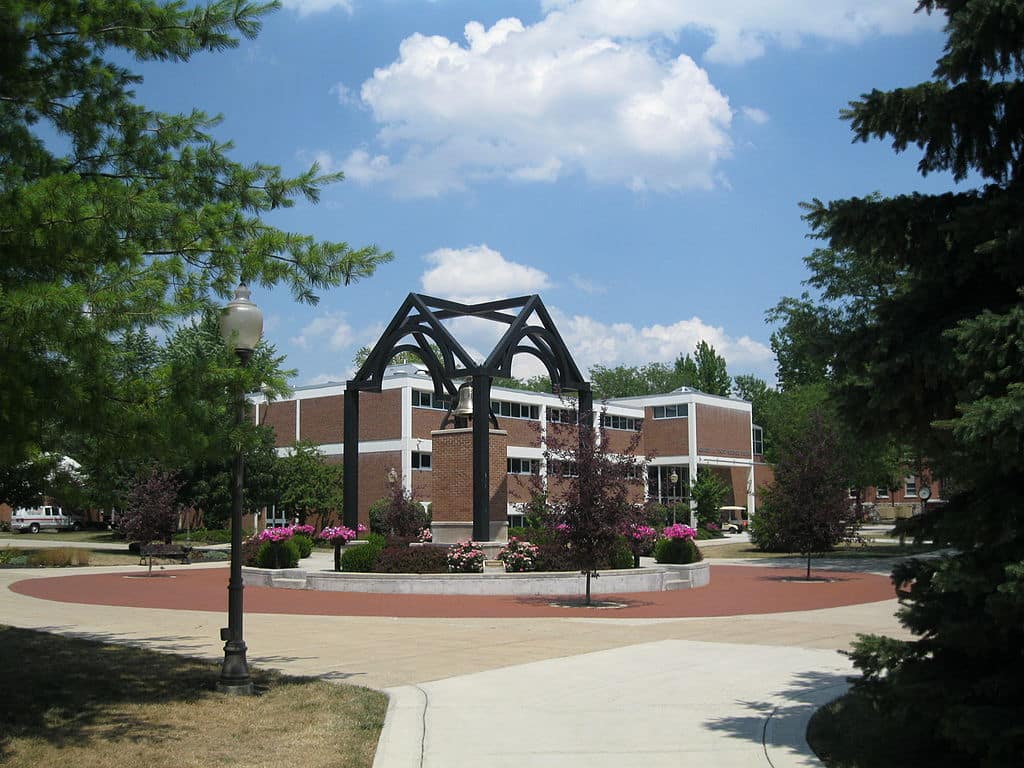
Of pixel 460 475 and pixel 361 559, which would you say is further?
pixel 460 475

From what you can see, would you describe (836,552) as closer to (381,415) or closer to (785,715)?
(381,415)

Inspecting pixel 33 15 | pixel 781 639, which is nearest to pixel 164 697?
pixel 33 15

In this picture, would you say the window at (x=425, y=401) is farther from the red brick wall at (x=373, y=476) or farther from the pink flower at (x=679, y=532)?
the pink flower at (x=679, y=532)

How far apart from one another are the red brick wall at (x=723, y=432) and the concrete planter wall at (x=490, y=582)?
41.2 m

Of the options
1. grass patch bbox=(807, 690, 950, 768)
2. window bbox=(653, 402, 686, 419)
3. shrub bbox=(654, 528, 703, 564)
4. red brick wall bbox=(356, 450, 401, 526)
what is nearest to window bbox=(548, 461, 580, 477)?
shrub bbox=(654, 528, 703, 564)

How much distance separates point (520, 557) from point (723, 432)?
46.0 metres

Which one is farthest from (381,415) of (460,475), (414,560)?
(414,560)

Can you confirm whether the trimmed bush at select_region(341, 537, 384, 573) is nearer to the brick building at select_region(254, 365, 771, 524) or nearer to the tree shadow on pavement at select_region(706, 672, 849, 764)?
the tree shadow on pavement at select_region(706, 672, 849, 764)

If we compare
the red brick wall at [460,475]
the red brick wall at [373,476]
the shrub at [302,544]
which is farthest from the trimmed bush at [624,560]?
the red brick wall at [373,476]

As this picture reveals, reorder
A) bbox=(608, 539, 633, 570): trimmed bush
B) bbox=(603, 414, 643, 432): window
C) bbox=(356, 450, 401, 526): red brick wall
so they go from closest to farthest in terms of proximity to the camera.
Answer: bbox=(608, 539, 633, 570): trimmed bush → bbox=(356, 450, 401, 526): red brick wall → bbox=(603, 414, 643, 432): window

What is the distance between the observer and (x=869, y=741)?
6266mm

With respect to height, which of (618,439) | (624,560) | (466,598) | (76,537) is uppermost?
(618,439)

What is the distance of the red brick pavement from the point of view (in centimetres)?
1770

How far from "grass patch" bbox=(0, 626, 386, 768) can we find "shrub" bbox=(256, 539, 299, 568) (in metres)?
13.5
